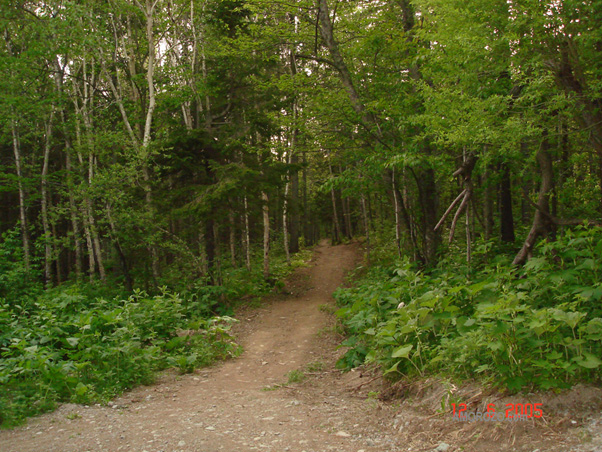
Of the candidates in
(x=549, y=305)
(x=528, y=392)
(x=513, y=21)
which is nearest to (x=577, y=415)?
(x=528, y=392)

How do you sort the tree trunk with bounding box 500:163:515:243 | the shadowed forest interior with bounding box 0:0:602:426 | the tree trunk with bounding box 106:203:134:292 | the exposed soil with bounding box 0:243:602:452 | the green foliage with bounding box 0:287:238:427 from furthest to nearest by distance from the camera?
the tree trunk with bounding box 106:203:134:292 < the tree trunk with bounding box 500:163:515:243 < the green foliage with bounding box 0:287:238:427 < the shadowed forest interior with bounding box 0:0:602:426 < the exposed soil with bounding box 0:243:602:452

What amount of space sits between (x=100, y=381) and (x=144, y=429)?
5.75ft

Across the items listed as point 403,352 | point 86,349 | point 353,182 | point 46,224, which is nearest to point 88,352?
point 86,349

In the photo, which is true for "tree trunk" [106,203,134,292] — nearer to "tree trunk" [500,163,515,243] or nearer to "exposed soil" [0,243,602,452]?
"exposed soil" [0,243,602,452]

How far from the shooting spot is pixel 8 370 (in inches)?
211

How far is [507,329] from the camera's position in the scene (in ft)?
13.3

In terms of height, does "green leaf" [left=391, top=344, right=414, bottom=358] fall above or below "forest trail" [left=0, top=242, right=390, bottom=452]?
above

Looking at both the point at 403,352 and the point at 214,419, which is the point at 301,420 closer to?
the point at 214,419

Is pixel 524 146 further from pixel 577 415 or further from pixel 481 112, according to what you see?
pixel 577 415

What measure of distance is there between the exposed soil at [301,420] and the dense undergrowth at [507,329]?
0.76 feet

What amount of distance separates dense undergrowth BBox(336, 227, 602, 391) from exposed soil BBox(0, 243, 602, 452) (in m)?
0.23

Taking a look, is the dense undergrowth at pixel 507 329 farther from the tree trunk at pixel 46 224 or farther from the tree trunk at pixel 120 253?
the tree trunk at pixel 46 224

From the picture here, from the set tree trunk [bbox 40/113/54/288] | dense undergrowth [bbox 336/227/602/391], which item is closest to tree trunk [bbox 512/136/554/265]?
dense undergrowth [bbox 336/227/602/391]

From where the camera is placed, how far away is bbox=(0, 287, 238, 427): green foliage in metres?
5.28
